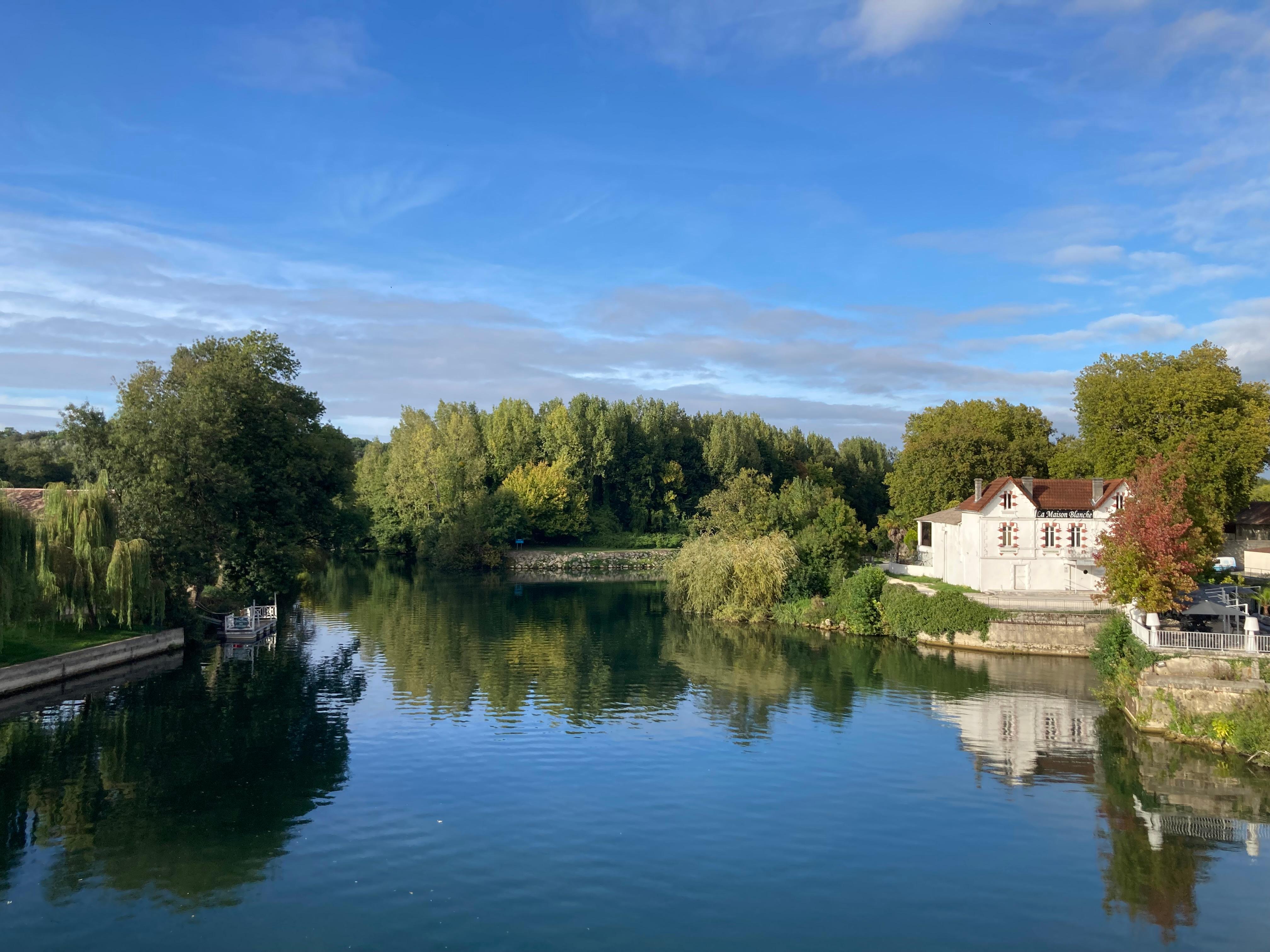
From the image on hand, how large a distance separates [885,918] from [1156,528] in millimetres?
22722

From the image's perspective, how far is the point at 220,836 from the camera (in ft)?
64.1

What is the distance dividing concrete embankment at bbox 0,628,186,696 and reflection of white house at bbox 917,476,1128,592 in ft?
136

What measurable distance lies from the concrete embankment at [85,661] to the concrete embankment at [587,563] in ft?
144

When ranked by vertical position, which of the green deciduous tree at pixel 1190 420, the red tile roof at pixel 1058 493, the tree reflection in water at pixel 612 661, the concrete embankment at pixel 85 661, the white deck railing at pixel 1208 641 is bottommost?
the tree reflection in water at pixel 612 661

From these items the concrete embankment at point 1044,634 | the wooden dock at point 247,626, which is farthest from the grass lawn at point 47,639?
the concrete embankment at point 1044,634

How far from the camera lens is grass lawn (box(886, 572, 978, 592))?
48594mm

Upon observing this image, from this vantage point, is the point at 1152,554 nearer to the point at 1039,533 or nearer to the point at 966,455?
the point at 1039,533

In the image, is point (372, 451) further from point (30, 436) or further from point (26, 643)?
point (26, 643)

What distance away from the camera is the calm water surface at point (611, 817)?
15.9 m

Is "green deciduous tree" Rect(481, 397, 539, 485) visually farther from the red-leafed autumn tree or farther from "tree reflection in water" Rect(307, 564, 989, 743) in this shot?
the red-leafed autumn tree

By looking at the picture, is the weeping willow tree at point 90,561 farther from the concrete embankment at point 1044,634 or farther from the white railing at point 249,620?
the concrete embankment at point 1044,634

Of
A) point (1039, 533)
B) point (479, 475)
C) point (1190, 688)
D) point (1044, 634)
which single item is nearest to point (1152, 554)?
point (1190, 688)

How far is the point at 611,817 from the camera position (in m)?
21.1

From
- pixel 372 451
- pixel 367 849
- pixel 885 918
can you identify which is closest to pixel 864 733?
pixel 885 918
